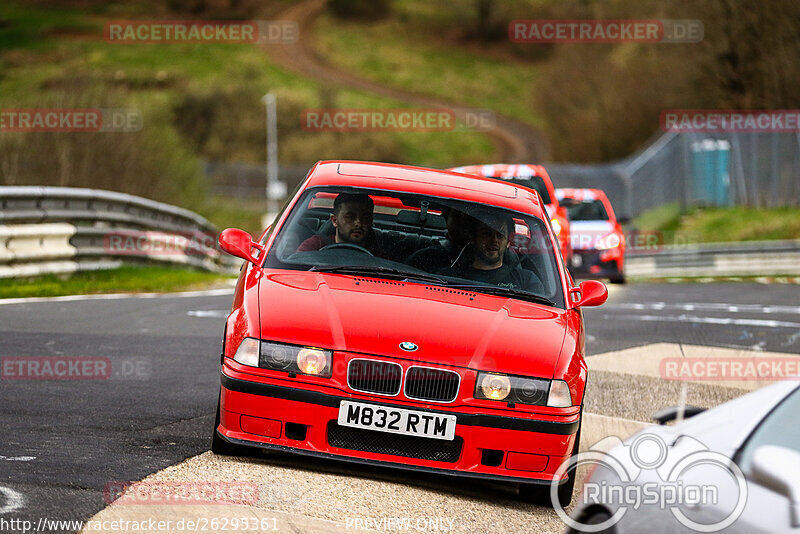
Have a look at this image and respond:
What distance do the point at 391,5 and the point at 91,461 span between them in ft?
392

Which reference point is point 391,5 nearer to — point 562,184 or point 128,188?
point 562,184

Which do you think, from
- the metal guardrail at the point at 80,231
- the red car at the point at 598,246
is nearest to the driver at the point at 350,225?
the metal guardrail at the point at 80,231

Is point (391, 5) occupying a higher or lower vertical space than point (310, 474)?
higher

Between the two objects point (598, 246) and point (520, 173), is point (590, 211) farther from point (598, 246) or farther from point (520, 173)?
point (520, 173)

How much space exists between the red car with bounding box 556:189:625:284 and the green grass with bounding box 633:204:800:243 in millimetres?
11777

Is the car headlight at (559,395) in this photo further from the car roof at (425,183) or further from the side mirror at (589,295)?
the car roof at (425,183)

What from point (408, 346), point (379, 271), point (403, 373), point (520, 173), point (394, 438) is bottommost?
point (394, 438)

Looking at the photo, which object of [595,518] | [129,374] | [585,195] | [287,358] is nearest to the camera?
[595,518]

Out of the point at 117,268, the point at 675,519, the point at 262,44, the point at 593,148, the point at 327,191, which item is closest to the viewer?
the point at 675,519

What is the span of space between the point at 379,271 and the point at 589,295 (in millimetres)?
1174

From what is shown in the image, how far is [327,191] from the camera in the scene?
706 centimetres

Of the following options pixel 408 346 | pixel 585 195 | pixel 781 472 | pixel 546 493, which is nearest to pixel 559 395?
pixel 546 493

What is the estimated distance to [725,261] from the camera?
26938 millimetres

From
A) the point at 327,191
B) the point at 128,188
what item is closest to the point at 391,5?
the point at 128,188
